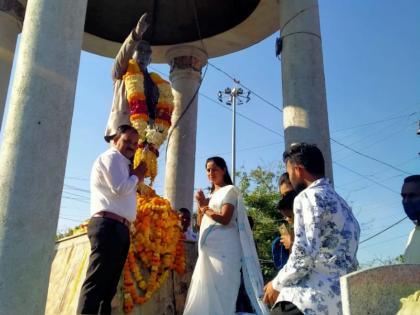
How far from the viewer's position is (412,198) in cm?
417

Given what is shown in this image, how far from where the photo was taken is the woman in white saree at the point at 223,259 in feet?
18.0

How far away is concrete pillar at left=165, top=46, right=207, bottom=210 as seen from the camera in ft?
36.7

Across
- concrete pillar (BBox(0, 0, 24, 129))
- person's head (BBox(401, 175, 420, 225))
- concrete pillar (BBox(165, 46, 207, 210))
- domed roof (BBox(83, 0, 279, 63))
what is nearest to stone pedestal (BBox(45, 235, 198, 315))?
person's head (BBox(401, 175, 420, 225))

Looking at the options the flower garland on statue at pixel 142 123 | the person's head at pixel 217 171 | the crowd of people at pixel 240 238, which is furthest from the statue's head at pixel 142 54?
the person's head at pixel 217 171

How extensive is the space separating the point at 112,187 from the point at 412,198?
9.83 feet

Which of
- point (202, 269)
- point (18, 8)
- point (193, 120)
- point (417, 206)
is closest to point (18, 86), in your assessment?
point (202, 269)

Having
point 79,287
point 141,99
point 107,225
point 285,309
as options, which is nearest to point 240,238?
point 107,225

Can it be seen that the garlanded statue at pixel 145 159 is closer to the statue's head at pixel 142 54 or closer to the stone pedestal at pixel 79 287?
the statue's head at pixel 142 54

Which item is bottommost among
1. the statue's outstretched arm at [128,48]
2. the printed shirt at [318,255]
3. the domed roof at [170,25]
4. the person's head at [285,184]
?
the printed shirt at [318,255]

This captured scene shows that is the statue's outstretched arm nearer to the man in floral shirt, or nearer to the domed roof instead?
the domed roof

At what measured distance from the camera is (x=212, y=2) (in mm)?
11852

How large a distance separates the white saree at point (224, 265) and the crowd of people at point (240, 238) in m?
0.01

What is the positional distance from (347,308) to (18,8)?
8.94m

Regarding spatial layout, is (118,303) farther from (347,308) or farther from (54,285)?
(347,308)
